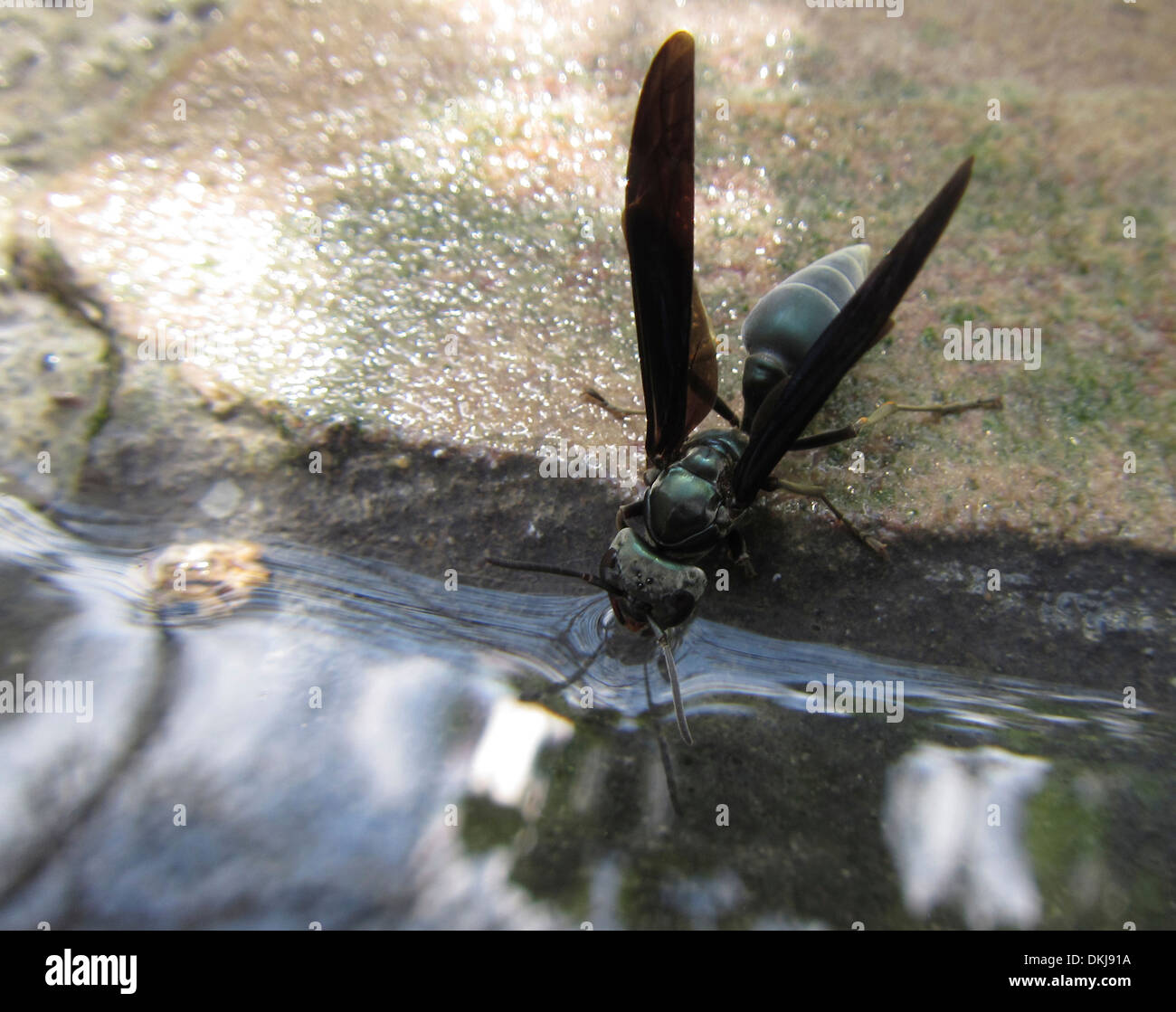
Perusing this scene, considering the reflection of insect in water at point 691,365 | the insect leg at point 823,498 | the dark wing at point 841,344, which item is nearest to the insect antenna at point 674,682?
the reflection of insect in water at point 691,365

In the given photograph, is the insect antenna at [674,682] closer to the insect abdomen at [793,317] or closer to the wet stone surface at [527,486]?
the wet stone surface at [527,486]

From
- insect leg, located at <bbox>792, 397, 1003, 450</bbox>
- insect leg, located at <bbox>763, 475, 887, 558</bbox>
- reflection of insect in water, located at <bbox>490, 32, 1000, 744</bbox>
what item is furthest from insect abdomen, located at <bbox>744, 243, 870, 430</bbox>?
insect leg, located at <bbox>763, 475, 887, 558</bbox>

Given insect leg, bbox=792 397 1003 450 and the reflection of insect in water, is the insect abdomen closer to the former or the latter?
the reflection of insect in water

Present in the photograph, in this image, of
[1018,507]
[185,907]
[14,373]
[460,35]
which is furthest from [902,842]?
[460,35]

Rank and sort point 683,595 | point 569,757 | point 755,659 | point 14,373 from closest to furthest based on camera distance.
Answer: point 569,757 < point 683,595 < point 755,659 < point 14,373

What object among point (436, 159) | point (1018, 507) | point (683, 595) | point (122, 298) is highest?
point (436, 159)

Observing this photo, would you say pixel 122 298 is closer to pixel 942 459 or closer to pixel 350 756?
pixel 350 756

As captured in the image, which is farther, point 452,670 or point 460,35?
point 460,35

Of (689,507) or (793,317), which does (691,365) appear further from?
(689,507)
